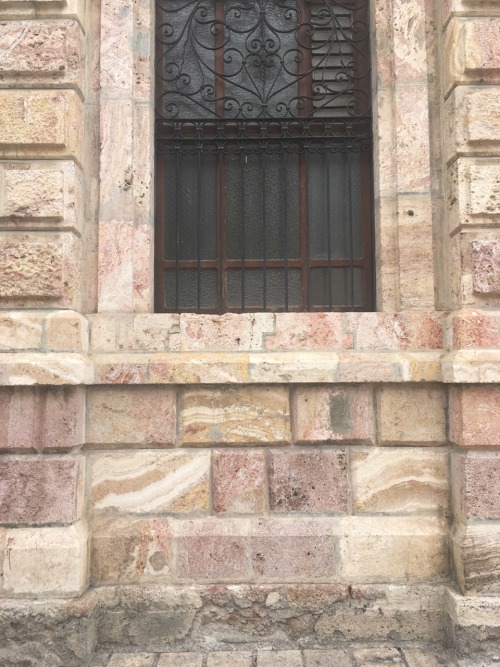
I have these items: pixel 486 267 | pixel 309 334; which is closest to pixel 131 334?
pixel 309 334

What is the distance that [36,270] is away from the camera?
3.61m

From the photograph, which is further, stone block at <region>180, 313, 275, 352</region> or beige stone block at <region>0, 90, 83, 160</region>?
stone block at <region>180, 313, 275, 352</region>

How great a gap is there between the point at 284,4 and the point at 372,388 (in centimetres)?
277

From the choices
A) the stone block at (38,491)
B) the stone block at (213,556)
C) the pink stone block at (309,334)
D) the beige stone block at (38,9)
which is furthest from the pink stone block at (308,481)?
the beige stone block at (38,9)

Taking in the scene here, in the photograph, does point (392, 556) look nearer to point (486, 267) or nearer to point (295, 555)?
point (295, 555)

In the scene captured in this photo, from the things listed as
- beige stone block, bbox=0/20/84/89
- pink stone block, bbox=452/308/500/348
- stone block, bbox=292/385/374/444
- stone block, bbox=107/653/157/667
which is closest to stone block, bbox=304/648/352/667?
stone block, bbox=107/653/157/667

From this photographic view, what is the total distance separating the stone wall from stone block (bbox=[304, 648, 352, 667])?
3.8 inches

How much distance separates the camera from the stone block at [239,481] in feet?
12.2

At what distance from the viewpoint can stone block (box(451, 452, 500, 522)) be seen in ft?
11.6

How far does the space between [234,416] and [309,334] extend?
0.70 m

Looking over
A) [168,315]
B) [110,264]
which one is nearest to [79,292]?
[110,264]

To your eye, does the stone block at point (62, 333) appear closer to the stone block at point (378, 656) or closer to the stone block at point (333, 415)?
the stone block at point (333, 415)

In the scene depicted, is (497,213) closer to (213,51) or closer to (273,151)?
(273,151)

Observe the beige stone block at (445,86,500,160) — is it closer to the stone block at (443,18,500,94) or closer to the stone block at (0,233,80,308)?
the stone block at (443,18,500,94)
